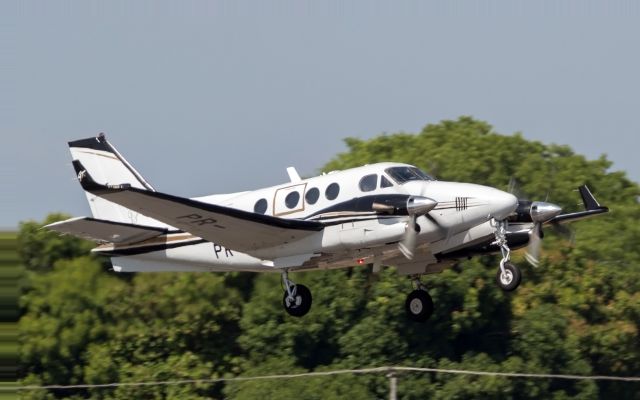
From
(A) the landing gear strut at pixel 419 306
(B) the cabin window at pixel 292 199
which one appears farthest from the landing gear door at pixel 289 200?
(A) the landing gear strut at pixel 419 306

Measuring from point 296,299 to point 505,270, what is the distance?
4890 millimetres

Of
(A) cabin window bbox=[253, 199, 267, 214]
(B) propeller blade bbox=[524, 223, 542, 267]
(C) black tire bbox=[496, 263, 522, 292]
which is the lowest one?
(C) black tire bbox=[496, 263, 522, 292]

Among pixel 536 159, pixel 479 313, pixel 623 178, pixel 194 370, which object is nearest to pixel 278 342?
pixel 194 370

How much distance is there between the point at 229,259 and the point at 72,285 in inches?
745

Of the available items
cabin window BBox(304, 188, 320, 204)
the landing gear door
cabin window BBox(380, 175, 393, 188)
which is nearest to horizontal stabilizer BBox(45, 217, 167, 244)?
the landing gear door

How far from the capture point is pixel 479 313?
143 feet

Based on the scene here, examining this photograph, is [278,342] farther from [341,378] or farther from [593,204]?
[593,204]

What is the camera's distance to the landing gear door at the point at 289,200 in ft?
84.5

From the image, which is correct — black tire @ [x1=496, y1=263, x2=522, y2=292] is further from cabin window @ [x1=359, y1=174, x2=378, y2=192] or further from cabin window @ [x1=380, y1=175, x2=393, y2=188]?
cabin window @ [x1=359, y1=174, x2=378, y2=192]

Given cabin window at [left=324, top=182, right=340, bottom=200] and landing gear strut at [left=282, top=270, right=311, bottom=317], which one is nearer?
cabin window at [left=324, top=182, right=340, bottom=200]

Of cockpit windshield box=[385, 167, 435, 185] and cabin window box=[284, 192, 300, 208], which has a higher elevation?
cockpit windshield box=[385, 167, 435, 185]

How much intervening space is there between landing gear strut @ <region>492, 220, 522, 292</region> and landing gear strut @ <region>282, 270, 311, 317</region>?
453 cm

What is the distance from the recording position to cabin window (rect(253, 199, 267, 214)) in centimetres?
2631

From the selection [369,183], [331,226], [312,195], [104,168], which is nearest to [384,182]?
[369,183]
